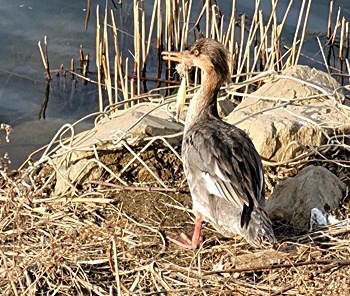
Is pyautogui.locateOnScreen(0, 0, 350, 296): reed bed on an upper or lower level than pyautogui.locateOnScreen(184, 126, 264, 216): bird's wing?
lower

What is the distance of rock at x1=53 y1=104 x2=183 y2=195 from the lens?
5617mm

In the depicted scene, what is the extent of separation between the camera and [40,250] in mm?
4707

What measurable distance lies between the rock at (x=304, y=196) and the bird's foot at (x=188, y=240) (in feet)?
1.93

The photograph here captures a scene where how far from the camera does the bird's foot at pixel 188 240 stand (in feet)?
15.8

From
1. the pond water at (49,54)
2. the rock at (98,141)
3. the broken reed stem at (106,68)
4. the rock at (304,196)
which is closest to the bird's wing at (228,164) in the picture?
the rock at (304,196)

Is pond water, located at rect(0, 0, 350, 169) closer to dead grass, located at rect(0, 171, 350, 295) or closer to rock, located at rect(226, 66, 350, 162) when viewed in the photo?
dead grass, located at rect(0, 171, 350, 295)

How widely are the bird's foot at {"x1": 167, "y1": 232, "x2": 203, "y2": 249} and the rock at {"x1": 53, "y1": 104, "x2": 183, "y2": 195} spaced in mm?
983

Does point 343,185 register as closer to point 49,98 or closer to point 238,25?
point 49,98

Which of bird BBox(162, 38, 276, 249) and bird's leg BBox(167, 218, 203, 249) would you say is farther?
bird's leg BBox(167, 218, 203, 249)

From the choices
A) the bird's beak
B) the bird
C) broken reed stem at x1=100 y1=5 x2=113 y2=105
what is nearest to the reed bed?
the bird

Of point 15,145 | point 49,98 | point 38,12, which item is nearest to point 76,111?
point 49,98

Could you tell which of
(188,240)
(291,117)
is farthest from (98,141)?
(291,117)

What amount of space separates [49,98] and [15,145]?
1.20 metres

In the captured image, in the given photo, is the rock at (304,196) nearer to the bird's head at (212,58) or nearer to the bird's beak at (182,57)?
the bird's head at (212,58)
